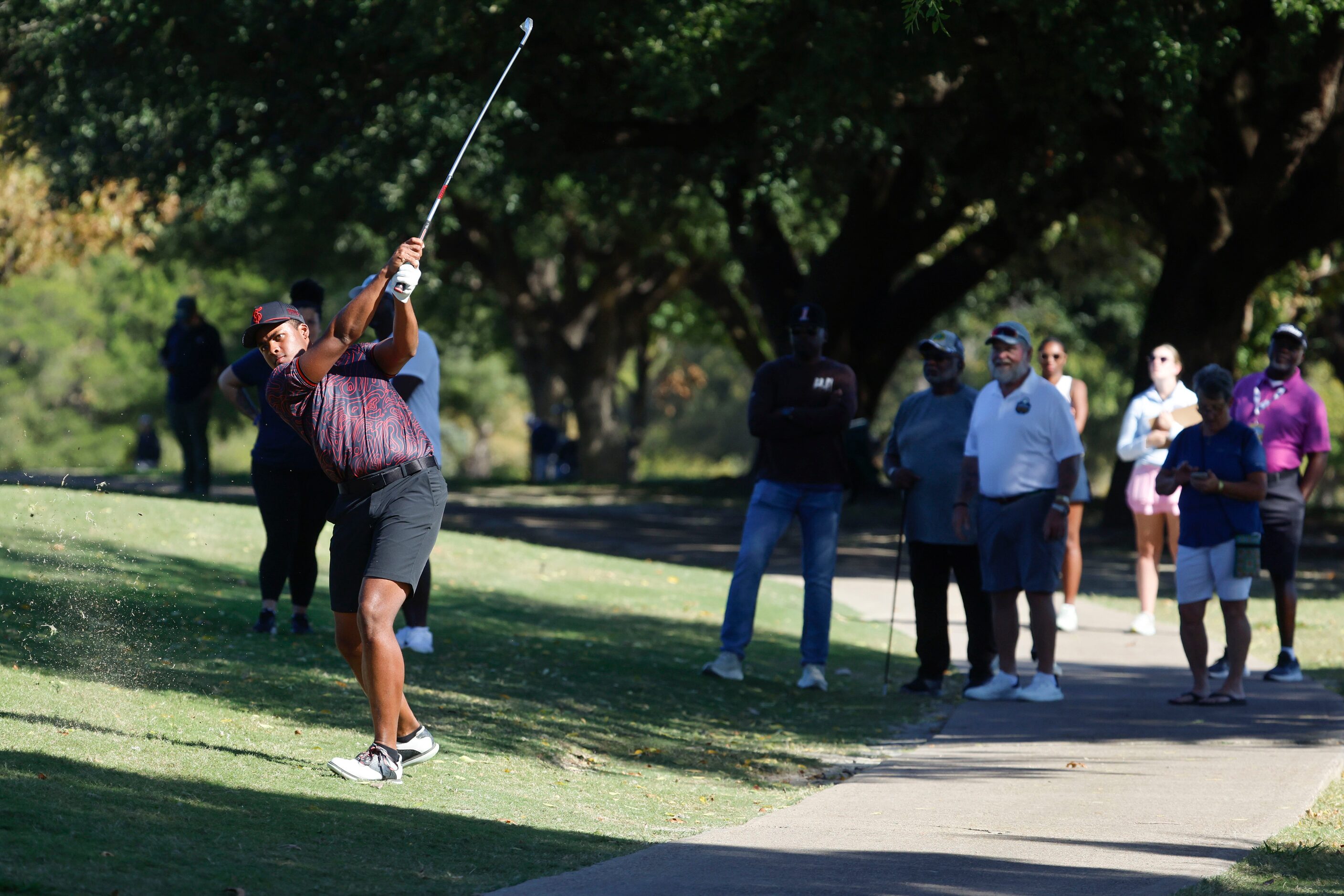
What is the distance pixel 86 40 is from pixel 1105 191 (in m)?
13.9

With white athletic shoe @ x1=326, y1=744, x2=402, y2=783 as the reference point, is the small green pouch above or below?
above

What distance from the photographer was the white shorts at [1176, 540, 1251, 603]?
28.2 feet

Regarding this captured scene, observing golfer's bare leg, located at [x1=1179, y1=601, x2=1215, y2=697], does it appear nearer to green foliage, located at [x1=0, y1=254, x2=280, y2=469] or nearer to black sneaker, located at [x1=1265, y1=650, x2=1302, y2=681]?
black sneaker, located at [x1=1265, y1=650, x2=1302, y2=681]

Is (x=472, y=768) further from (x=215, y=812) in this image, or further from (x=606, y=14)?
(x=606, y=14)

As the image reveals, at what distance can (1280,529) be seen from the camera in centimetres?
938

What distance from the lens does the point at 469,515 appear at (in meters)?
20.8

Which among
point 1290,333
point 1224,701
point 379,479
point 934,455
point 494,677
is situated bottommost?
point 494,677

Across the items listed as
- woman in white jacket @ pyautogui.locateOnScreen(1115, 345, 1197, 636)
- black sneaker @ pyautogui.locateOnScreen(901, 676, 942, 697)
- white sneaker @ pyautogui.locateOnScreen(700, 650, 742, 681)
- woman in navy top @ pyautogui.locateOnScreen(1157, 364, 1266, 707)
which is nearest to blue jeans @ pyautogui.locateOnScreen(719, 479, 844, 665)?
white sneaker @ pyautogui.locateOnScreen(700, 650, 742, 681)

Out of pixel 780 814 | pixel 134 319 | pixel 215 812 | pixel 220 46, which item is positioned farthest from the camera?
pixel 134 319

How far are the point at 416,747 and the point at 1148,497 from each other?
21.3 feet

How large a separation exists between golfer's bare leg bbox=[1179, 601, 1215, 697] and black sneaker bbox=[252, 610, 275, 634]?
506cm

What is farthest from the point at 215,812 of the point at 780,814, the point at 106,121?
the point at 106,121

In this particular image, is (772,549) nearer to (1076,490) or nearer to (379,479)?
(1076,490)

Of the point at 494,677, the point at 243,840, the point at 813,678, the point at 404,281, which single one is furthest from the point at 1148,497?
the point at 243,840
